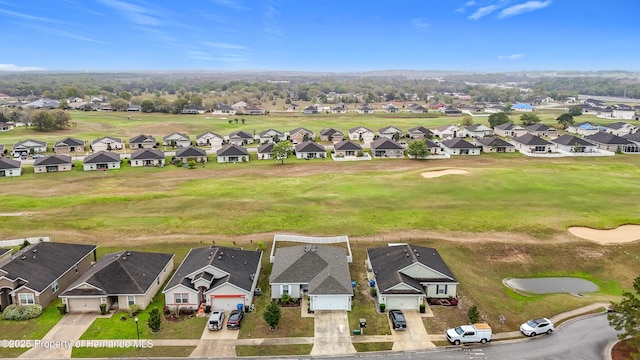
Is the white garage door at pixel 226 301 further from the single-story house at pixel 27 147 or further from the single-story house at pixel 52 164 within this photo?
the single-story house at pixel 27 147

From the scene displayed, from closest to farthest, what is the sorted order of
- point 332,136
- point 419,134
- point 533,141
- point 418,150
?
point 418,150, point 533,141, point 332,136, point 419,134

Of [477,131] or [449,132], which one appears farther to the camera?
[477,131]

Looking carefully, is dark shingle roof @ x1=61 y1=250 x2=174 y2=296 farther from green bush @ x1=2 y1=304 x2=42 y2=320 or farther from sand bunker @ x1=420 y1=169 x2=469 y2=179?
sand bunker @ x1=420 y1=169 x2=469 y2=179

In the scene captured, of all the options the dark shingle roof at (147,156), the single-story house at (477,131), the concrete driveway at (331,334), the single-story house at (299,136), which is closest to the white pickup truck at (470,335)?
the concrete driveway at (331,334)

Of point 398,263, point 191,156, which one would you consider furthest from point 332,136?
point 398,263

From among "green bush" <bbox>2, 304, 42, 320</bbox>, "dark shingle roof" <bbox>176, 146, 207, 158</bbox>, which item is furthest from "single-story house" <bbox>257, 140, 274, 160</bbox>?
"green bush" <bbox>2, 304, 42, 320</bbox>

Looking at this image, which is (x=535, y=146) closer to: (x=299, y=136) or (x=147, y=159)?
(x=299, y=136)
